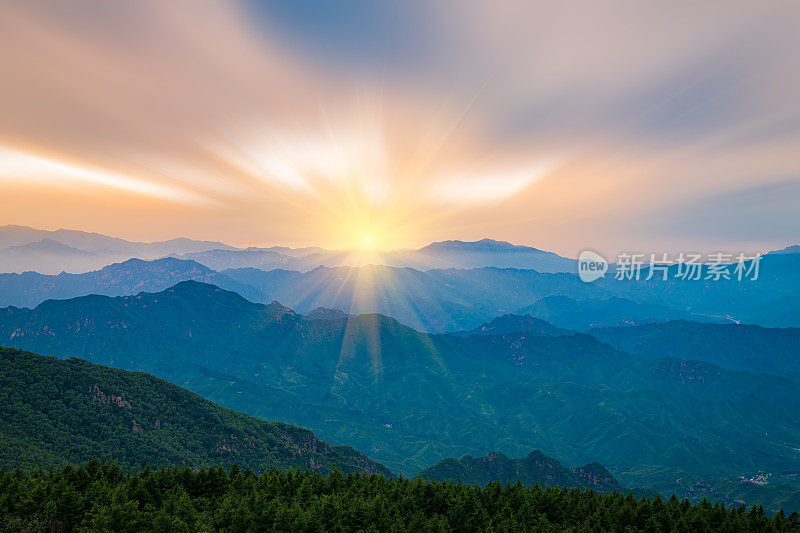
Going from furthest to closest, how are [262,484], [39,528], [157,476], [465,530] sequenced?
[262,484]
[157,476]
[465,530]
[39,528]

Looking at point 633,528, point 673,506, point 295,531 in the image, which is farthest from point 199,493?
point 673,506

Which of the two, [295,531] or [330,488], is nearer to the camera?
[295,531]

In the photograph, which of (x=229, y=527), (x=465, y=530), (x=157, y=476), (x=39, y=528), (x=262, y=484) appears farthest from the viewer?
(x=262, y=484)

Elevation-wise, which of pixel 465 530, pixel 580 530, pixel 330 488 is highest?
pixel 580 530

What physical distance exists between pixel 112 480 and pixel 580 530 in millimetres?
107844

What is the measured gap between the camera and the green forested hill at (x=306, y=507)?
72.4 metres

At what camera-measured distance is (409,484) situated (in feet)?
361

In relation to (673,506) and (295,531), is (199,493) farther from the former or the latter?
(673,506)

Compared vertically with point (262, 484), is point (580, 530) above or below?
above

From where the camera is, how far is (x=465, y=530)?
279 feet

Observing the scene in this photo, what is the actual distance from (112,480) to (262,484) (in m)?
36.1

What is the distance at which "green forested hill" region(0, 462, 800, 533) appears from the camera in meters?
72.4

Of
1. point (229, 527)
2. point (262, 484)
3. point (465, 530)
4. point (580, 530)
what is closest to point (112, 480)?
point (262, 484)

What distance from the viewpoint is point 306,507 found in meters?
88.4
